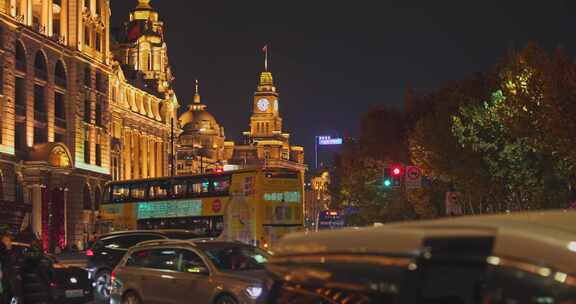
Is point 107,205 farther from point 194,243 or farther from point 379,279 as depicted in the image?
point 379,279

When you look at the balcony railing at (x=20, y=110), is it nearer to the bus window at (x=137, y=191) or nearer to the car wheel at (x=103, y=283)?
the bus window at (x=137, y=191)

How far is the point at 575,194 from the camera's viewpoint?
3788 cm

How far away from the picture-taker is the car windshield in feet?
54.0

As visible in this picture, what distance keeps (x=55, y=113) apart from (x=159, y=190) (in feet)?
88.1

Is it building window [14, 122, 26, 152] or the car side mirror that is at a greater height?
building window [14, 122, 26, 152]

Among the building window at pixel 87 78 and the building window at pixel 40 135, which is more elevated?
the building window at pixel 87 78

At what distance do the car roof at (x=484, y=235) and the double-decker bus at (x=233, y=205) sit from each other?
97.5ft

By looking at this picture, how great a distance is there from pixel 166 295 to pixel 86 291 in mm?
6763

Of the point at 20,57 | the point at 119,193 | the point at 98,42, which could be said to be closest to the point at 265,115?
the point at 98,42

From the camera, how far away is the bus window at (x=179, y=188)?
3728 cm

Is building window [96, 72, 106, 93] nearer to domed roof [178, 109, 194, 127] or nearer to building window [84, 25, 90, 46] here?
building window [84, 25, 90, 46]

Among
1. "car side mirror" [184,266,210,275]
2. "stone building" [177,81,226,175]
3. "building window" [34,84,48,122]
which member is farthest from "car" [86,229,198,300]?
"stone building" [177,81,226,175]

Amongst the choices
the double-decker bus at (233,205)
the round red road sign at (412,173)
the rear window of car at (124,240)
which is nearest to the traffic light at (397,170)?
the round red road sign at (412,173)

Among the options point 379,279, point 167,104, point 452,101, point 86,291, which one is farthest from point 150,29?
point 379,279
